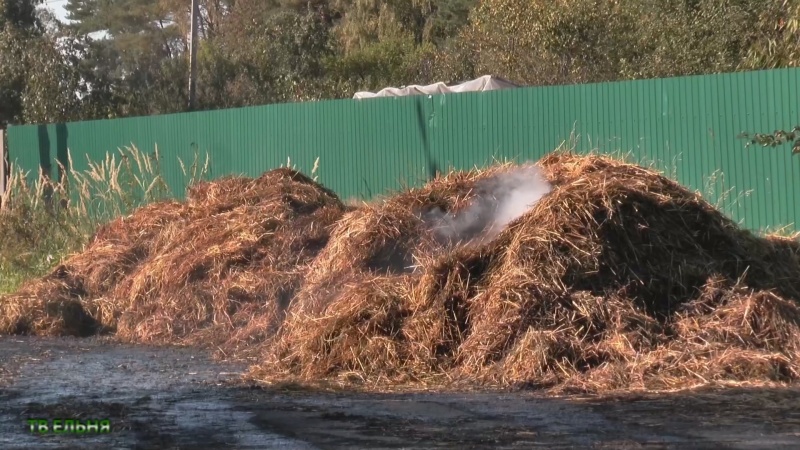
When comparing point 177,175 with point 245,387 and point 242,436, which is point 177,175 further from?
point 242,436

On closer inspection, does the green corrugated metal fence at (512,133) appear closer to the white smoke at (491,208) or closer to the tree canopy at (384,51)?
the tree canopy at (384,51)

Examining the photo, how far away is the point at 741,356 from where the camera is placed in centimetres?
793

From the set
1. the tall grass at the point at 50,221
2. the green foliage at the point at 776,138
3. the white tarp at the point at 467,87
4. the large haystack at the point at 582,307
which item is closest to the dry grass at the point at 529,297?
the large haystack at the point at 582,307

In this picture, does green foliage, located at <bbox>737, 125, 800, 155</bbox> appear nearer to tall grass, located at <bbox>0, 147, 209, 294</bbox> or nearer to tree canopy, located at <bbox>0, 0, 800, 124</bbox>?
tree canopy, located at <bbox>0, 0, 800, 124</bbox>

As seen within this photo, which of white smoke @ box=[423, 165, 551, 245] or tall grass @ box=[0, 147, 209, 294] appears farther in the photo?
tall grass @ box=[0, 147, 209, 294]

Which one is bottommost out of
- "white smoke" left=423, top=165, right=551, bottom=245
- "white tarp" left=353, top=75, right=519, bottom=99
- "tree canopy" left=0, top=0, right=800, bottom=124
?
"white smoke" left=423, top=165, right=551, bottom=245

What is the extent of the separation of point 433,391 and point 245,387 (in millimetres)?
1348

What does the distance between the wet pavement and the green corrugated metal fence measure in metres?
5.27

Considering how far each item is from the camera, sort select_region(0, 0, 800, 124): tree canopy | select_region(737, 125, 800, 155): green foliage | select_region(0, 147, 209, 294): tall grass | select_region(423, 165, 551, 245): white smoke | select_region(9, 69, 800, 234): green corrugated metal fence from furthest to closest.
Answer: select_region(0, 0, 800, 124): tree canopy, select_region(0, 147, 209, 294): tall grass, select_region(9, 69, 800, 234): green corrugated metal fence, select_region(737, 125, 800, 155): green foliage, select_region(423, 165, 551, 245): white smoke

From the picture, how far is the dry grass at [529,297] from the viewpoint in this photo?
8086 mm

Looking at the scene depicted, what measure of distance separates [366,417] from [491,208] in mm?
3310

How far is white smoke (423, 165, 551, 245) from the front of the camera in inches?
377

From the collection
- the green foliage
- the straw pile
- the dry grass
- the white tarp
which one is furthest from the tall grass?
the green foliage

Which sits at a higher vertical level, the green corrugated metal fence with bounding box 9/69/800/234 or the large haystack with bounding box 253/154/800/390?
the green corrugated metal fence with bounding box 9/69/800/234
